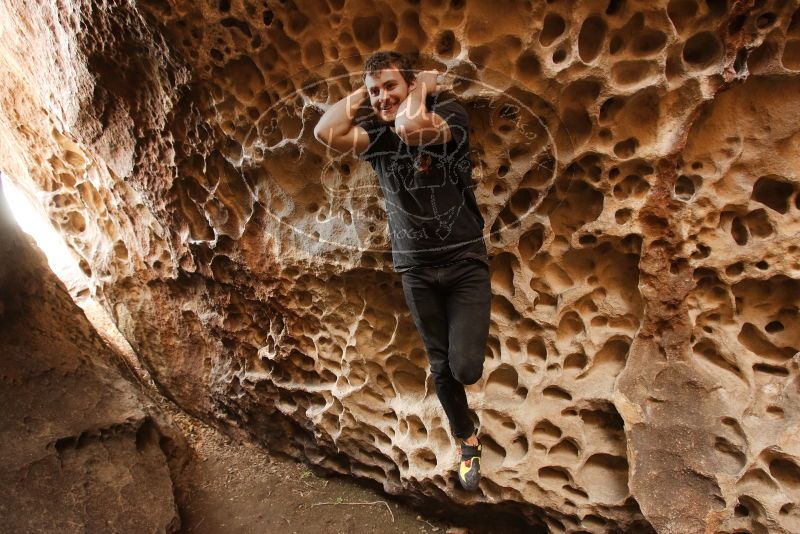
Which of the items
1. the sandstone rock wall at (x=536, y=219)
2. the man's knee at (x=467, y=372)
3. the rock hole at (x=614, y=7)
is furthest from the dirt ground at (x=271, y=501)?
the rock hole at (x=614, y=7)

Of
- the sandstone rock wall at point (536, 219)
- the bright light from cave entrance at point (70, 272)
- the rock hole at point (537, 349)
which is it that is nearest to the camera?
the sandstone rock wall at point (536, 219)

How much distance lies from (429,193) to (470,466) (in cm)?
119

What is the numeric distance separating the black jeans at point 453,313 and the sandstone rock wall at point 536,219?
1.14ft

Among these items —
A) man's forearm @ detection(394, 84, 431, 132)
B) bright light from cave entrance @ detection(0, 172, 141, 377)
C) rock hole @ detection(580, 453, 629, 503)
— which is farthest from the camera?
bright light from cave entrance @ detection(0, 172, 141, 377)

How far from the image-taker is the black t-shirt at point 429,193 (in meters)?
1.87

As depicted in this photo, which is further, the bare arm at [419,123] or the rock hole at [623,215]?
the rock hole at [623,215]

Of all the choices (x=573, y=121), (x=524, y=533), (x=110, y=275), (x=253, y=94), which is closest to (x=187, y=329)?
(x=110, y=275)

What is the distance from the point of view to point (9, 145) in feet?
13.0

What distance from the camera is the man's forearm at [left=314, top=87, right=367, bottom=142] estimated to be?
1.87m

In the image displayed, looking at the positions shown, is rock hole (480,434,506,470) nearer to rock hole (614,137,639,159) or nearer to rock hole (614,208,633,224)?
rock hole (614,208,633,224)

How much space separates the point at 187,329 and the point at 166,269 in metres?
0.44

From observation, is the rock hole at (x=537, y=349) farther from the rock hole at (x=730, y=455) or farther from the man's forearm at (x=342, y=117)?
the man's forearm at (x=342, y=117)

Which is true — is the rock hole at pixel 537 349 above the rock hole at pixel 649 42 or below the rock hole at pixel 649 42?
below

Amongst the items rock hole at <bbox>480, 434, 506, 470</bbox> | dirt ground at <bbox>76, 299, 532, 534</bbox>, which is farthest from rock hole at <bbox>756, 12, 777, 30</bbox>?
dirt ground at <bbox>76, 299, 532, 534</bbox>
